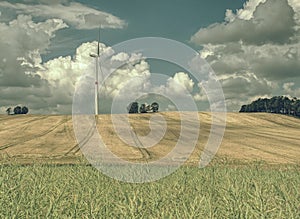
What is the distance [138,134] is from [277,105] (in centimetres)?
11295

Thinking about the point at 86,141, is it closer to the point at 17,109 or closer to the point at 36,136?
the point at 36,136

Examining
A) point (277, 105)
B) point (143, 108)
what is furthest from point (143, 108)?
point (277, 105)

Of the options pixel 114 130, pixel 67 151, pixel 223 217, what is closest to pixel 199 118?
pixel 114 130

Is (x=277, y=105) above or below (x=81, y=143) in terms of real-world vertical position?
above

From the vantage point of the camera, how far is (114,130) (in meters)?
77.6

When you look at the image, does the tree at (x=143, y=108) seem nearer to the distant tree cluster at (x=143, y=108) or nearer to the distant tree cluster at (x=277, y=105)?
the distant tree cluster at (x=143, y=108)

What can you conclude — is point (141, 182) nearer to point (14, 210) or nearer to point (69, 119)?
point (14, 210)

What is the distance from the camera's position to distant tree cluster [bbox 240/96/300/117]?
158500 mm

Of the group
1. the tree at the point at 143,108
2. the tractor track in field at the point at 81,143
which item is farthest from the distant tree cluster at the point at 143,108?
the tractor track in field at the point at 81,143

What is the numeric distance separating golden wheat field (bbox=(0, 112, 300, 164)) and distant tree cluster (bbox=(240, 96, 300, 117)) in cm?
5840

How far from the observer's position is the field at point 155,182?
10086 mm

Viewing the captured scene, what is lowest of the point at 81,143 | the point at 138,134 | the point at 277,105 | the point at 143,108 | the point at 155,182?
the point at 81,143

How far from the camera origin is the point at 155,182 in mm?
16297

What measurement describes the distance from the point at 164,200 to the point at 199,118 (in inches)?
3719
